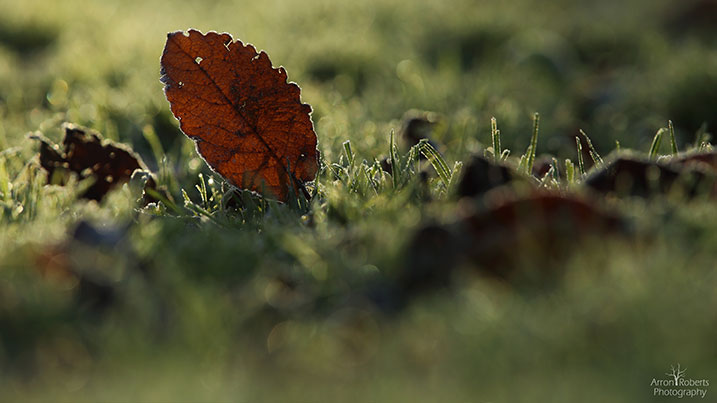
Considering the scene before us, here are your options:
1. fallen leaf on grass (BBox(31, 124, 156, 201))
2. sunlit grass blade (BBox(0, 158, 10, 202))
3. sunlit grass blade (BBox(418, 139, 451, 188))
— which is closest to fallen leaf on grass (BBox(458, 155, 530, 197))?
sunlit grass blade (BBox(418, 139, 451, 188))

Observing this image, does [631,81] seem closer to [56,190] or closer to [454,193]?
[454,193]

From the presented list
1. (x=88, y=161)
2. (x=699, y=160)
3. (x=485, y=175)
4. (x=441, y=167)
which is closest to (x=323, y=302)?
(x=485, y=175)

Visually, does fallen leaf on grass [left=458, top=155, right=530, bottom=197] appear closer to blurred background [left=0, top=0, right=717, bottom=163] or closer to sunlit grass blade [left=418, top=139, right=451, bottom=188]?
sunlit grass blade [left=418, top=139, right=451, bottom=188]

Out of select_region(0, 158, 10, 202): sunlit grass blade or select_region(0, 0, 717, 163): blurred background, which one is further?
select_region(0, 0, 717, 163): blurred background

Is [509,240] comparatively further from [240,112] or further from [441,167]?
[240,112]

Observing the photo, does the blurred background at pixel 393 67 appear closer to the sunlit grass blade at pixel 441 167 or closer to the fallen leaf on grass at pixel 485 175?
the sunlit grass blade at pixel 441 167

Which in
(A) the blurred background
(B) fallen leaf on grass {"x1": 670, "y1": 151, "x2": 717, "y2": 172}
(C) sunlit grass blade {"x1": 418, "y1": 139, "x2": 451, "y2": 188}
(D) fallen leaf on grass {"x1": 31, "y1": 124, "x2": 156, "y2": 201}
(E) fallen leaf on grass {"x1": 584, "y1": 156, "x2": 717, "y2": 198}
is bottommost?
(E) fallen leaf on grass {"x1": 584, "y1": 156, "x2": 717, "y2": 198}
